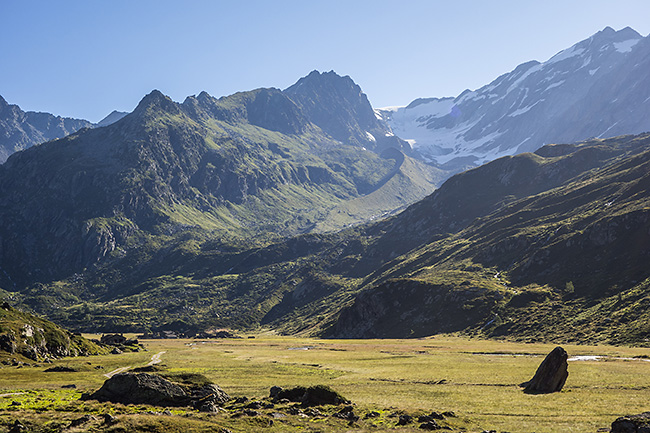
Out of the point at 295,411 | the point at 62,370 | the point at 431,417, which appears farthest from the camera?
the point at 62,370

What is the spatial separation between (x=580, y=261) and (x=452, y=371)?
445ft

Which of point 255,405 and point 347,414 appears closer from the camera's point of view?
point 347,414

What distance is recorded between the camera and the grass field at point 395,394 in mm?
38500

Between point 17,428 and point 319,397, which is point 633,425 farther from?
point 17,428

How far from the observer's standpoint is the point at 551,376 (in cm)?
5278

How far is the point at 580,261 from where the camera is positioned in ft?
582

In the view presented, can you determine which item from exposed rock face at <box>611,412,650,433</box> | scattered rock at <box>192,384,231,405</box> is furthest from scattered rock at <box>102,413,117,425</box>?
exposed rock face at <box>611,412,650,433</box>

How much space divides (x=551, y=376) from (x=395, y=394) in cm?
1910

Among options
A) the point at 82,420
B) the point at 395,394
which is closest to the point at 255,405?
the point at 82,420

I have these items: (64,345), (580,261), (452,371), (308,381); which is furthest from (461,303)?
(64,345)

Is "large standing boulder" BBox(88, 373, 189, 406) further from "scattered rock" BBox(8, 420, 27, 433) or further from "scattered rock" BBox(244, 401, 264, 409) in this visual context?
"scattered rock" BBox(8, 420, 27, 433)

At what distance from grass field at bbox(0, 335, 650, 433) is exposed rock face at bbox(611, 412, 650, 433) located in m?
2.62

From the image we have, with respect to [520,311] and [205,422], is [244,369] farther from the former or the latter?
[520,311]

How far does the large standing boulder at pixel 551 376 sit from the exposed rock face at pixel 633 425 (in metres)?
18.5
